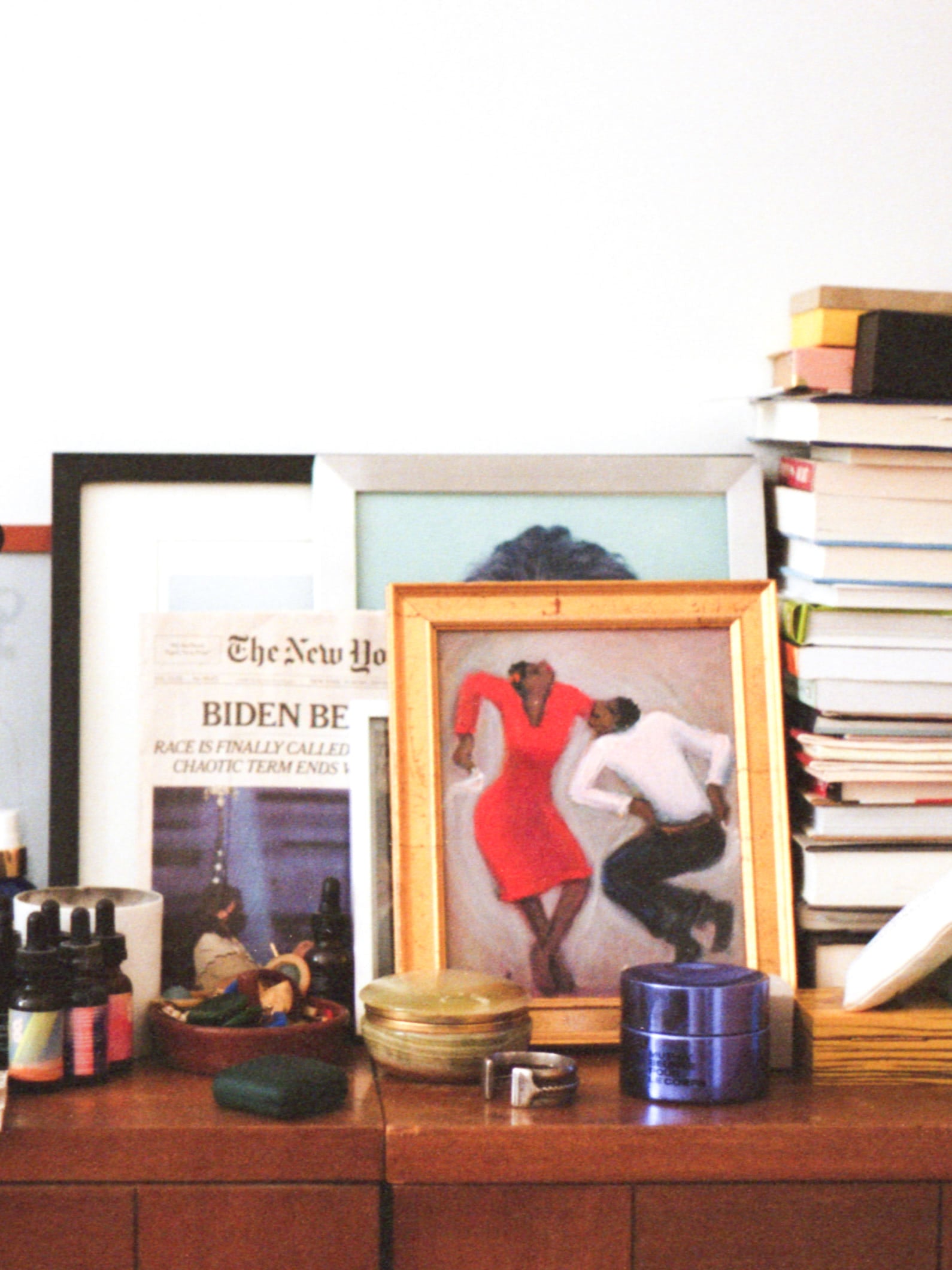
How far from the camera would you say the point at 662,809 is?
1117mm

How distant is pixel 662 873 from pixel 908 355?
0.42m

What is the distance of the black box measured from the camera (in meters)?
1.09

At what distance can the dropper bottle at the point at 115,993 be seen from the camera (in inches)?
39.7

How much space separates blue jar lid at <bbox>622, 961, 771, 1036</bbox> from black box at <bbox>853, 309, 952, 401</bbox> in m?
0.44

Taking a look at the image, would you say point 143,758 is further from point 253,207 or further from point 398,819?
point 253,207

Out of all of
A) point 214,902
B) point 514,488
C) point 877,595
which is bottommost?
point 214,902

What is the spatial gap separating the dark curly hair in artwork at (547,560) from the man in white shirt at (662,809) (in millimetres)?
125

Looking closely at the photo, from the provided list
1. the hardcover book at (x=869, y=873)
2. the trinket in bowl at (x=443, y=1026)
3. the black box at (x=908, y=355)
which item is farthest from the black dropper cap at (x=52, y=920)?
the black box at (x=908, y=355)

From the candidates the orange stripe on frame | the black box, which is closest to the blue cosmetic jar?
the black box

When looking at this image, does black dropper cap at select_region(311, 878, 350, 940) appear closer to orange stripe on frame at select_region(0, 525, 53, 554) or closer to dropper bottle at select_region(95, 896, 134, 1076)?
dropper bottle at select_region(95, 896, 134, 1076)

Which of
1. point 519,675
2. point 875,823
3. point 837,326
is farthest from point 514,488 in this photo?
point 875,823

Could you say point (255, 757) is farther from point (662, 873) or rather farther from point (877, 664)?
point (877, 664)

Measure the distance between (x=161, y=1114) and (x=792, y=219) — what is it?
33.9 inches

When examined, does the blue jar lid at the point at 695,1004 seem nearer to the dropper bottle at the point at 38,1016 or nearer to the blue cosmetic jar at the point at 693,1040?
the blue cosmetic jar at the point at 693,1040
